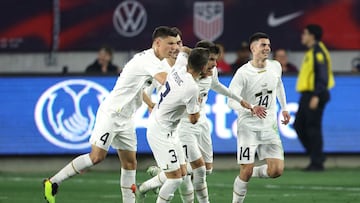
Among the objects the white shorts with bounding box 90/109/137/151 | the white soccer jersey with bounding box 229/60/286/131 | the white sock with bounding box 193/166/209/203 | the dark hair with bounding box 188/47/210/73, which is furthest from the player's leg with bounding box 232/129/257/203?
the dark hair with bounding box 188/47/210/73

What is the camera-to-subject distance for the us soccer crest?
2770 cm

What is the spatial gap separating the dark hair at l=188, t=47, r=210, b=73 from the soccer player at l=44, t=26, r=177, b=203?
0.69 metres

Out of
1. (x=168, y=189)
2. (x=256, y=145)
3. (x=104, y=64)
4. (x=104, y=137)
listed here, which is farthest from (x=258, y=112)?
(x=104, y=64)

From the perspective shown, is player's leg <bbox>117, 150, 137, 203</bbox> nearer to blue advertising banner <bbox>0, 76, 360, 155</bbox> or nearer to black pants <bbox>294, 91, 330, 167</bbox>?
blue advertising banner <bbox>0, 76, 360, 155</bbox>

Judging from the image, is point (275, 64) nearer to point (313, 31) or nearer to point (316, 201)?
point (316, 201)

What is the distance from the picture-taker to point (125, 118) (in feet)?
59.5

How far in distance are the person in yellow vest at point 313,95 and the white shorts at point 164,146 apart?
267 inches

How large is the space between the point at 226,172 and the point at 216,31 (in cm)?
437

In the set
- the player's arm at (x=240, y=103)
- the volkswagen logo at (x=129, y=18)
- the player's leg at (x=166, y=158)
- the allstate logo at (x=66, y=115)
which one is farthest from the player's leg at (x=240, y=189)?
the volkswagen logo at (x=129, y=18)

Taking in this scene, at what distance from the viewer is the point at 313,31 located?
2422 cm

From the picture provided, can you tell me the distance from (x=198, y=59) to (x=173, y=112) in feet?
2.44

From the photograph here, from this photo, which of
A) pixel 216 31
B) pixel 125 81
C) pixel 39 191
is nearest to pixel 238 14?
pixel 216 31

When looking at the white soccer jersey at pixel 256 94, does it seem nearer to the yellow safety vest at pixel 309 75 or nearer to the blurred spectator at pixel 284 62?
the yellow safety vest at pixel 309 75

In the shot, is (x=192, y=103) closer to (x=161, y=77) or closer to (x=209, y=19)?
(x=161, y=77)
